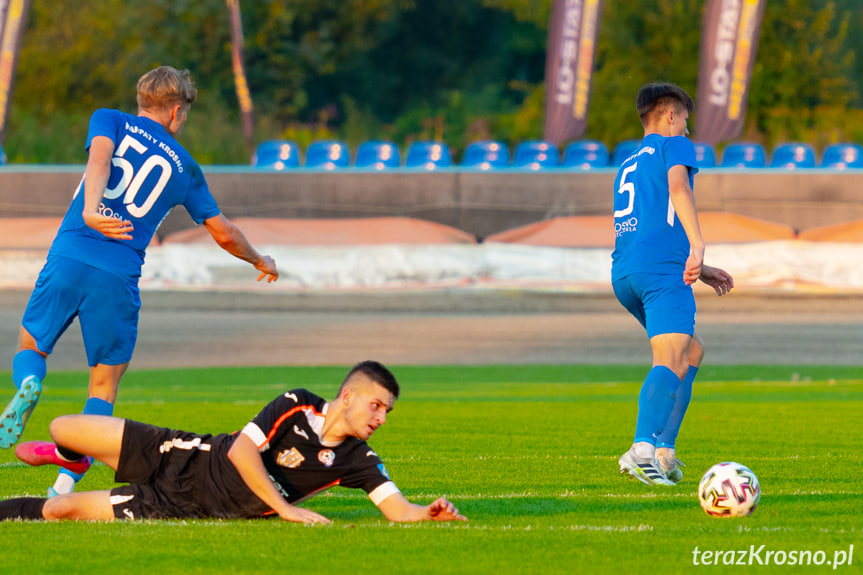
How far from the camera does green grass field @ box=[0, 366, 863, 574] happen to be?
17.1 feet

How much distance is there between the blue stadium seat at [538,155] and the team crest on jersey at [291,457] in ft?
80.9

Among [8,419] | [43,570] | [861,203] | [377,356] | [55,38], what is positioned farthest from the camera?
[55,38]

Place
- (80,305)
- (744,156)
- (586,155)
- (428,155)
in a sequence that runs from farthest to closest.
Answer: (586,155)
(428,155)
(744,156)
(80,305)

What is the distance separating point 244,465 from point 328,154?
1017 inches

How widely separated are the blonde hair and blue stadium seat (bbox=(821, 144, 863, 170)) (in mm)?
25664

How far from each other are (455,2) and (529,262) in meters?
35.2

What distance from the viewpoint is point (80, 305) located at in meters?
6.43

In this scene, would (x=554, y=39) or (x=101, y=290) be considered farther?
(x=554, y=39)

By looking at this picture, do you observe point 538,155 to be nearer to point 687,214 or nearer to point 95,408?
point 687,214

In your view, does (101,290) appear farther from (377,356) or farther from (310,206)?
(310,206)

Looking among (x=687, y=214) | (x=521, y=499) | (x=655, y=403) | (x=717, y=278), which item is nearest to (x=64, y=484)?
(x=521, y=499)

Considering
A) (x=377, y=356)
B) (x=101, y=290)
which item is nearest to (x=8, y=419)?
(x=101, y=290)

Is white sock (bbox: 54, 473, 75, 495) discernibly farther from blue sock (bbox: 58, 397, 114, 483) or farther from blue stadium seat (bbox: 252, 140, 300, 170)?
blue stadium seat (bbox: 252, 140, 300, 170)

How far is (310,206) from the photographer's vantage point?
2619 cm
